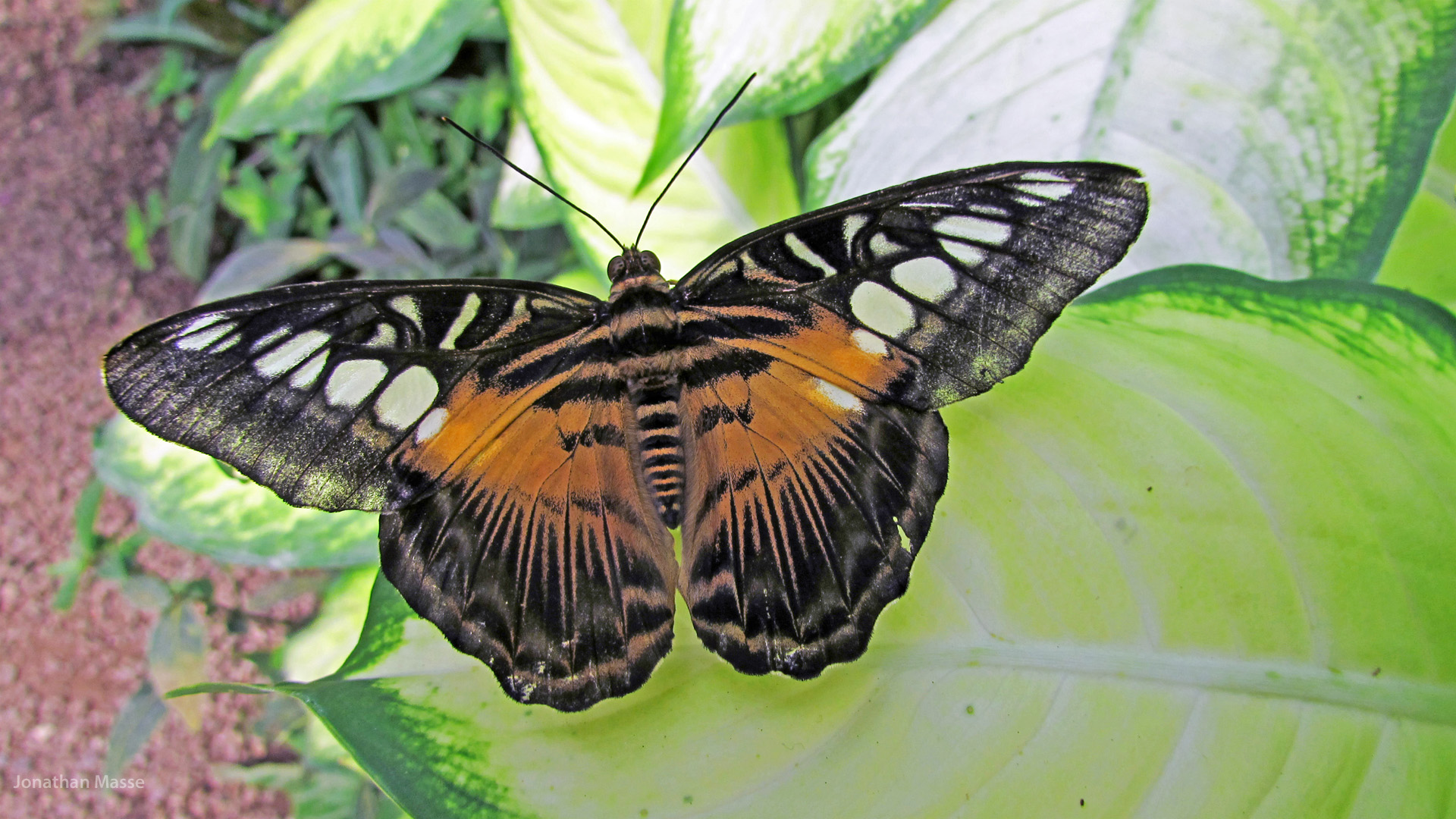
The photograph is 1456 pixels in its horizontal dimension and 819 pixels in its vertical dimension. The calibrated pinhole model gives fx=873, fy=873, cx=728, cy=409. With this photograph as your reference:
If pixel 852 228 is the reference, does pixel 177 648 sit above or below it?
below

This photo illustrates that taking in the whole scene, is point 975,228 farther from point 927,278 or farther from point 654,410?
point 654,410

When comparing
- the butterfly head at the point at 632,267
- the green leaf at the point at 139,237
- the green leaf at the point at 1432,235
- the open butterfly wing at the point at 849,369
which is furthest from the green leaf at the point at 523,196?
the green leaf at the point at 1432,235

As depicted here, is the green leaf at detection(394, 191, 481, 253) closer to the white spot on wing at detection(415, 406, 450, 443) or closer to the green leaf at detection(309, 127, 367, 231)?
the green leaf at detection(309, 127, 367, 231)

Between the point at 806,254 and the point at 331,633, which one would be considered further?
the point at 331,633

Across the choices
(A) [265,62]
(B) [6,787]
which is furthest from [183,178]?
(B) [6,787]

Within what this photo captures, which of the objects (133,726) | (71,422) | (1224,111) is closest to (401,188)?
(71,422)

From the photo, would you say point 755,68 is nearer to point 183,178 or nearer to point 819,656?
point 819,656
